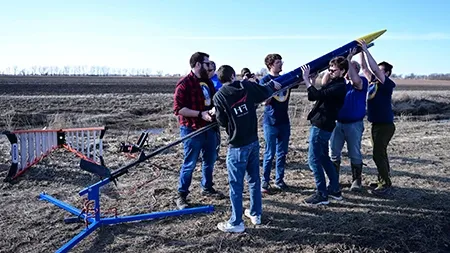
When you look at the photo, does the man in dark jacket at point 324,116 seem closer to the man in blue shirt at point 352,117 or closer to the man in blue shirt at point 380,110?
the man in blue shirt at point 352,117

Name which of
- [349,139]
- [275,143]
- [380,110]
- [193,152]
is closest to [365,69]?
[380,110]

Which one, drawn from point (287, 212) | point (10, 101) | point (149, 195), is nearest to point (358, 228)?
point (287, 212)

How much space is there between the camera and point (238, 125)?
4578 mm

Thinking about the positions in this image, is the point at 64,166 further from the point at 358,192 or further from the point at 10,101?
the point at 10,101

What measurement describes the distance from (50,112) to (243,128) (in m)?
18.5

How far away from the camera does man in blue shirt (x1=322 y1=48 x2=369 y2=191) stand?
5664mm

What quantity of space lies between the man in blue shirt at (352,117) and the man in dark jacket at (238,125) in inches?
55.4

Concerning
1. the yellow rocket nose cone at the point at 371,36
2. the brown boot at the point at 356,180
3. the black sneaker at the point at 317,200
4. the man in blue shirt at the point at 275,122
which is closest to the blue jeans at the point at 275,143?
the man in blue shirt at the point at 275,122

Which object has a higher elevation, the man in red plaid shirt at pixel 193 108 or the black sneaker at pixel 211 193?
the man in red plaid shirt at pixel 193 108

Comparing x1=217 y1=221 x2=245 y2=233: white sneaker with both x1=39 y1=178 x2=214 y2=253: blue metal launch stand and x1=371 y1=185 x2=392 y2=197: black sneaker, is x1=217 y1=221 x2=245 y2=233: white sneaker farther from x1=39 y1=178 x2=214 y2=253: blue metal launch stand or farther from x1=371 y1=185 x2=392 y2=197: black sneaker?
x1=371 y1=185 x2=392 y2=197: black sneaker

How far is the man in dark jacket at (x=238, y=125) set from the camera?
178 inches

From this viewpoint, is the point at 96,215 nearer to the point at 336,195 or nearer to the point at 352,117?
the point at 336,195

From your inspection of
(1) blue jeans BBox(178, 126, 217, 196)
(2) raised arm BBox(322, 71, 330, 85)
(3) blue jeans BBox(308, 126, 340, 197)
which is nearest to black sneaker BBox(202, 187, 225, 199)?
(1) blue jeans BBox(178, 126, 217, 196)

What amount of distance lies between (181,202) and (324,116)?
2190 mm
